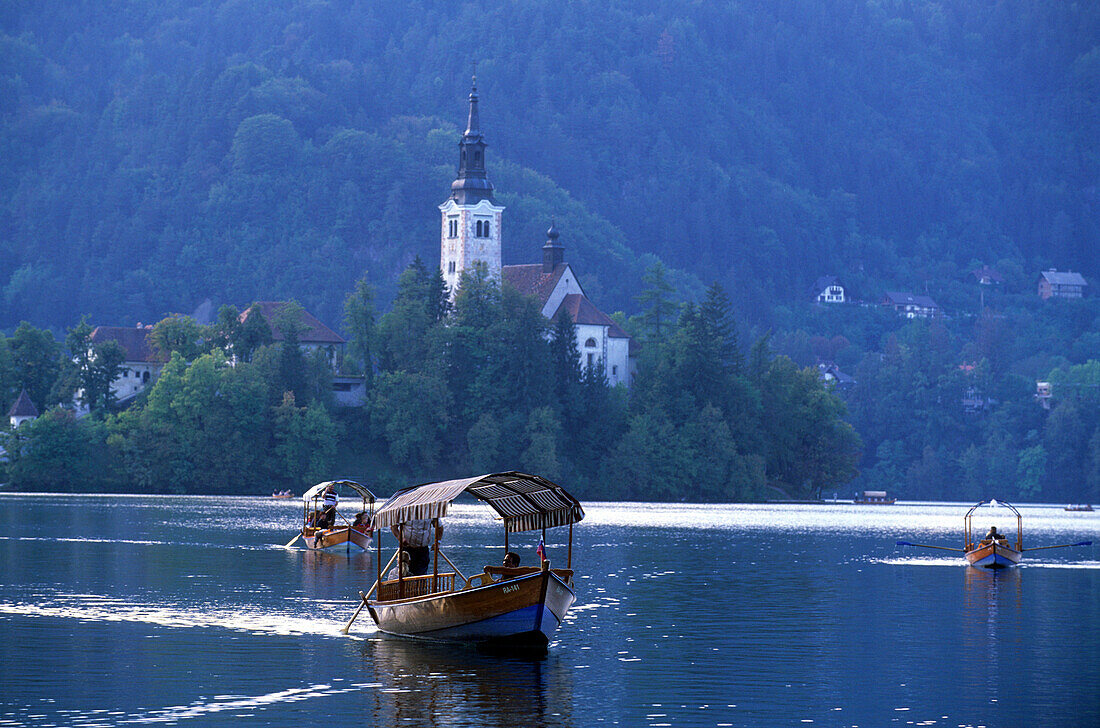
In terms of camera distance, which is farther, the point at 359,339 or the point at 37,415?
the point at 359,339

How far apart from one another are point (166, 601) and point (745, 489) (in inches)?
4918

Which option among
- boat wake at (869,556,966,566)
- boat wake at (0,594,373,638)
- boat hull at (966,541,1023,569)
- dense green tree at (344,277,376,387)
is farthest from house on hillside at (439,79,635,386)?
boat wake at (0,594,373,638)

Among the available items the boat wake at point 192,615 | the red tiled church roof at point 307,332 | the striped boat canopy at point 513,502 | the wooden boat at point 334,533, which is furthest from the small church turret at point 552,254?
the striped boat canopy at point 513,502

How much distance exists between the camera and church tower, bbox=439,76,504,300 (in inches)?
7564

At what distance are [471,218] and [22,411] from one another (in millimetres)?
61879

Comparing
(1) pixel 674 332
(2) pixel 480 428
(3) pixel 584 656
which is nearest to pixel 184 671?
(3) pixel 584 656

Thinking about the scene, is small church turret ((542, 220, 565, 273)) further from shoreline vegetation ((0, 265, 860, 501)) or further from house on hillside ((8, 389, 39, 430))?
house on hillside ((8, 389, 39, 430))

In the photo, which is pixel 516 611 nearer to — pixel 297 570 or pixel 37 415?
pixel 297 570

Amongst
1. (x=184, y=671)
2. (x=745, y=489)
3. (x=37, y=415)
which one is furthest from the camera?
(x=745, y=489)

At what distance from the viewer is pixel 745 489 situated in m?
172

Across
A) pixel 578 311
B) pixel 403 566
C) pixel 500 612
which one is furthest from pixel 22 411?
pixel 500 612

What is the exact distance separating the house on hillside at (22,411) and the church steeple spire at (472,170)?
2377 inches

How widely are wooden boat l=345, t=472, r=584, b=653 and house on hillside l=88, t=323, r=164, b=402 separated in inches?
5121

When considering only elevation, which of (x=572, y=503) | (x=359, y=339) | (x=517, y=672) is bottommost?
(x=517, y=672)
